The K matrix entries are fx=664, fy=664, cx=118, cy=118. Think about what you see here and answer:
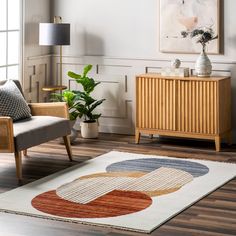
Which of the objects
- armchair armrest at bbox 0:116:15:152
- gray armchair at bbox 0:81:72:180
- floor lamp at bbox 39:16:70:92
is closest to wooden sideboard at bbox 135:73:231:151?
floor lamp at bbox 39:16:70:92

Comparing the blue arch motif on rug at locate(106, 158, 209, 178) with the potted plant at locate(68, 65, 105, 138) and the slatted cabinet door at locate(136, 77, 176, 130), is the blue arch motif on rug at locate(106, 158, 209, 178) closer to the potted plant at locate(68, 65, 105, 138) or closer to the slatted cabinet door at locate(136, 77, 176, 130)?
the slatted cabinet door at locate(136, 77, 176, 130)

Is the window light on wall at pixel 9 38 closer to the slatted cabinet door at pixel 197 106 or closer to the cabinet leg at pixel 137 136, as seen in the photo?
the cabinet leg at pixel 137 136

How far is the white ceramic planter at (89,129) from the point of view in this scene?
23.0 feet

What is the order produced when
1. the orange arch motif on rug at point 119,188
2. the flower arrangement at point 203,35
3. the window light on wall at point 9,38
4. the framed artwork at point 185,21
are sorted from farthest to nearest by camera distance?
1. the window light on wall at point 9,38
2. the framed artwork at point 185,21
3. the flower arrangement at point 203,35
4. the orange arch motif on rug at point 119,188

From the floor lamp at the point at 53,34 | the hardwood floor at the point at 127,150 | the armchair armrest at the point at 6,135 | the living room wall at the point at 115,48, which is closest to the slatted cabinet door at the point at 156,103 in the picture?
the hardwood floor at the point at 127,150

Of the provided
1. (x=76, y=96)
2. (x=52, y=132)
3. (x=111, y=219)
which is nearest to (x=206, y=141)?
(x=76, y=96)

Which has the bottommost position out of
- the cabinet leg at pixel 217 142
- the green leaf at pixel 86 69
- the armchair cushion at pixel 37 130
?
the cabinet leg at pixel 217 142

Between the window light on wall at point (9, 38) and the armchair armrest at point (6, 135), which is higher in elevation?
the window light on wall at point (9, 38)

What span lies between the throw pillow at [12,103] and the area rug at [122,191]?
64 cm

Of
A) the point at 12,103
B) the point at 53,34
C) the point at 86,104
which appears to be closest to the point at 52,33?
the point at 53,34

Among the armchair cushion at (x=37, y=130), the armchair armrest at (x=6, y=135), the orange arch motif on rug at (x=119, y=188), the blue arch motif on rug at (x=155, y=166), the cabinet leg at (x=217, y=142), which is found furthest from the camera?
the cabinet leg at (x=217, y=142)

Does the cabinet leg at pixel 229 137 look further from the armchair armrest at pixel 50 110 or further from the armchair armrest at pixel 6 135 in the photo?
the armchair armrest at pixel 6 135

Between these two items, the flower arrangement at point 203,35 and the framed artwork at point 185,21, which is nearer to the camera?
the flower arrangement at point 203,35

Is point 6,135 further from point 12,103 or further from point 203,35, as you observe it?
point 203,35
